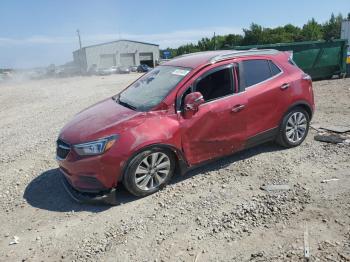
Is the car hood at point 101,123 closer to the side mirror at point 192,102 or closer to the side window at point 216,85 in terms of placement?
the side mirror at point 192,102

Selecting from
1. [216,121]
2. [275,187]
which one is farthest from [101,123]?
[275,187]

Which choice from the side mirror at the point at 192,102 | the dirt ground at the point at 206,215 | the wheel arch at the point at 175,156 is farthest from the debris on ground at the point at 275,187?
the side mirror at the point at 192,102

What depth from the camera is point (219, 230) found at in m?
3.58

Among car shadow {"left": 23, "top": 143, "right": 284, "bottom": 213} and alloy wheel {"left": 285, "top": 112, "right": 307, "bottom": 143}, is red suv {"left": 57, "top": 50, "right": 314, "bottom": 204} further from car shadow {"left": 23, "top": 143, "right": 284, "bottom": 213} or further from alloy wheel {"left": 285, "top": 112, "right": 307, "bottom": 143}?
car shadow {"left": 23, "top": 143, "right": 284, "bottom": 213}

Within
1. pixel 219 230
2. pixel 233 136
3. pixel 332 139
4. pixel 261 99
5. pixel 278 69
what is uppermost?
pixel 278 69

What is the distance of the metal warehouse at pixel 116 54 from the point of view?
65312mm

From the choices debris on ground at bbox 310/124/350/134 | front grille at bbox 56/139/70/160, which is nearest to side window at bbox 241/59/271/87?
debris on ground at bbox 310/124/350/134

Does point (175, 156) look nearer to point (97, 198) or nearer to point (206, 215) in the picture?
point (206, 215)

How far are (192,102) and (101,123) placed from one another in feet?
4.07

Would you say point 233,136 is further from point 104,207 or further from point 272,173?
point 104,207

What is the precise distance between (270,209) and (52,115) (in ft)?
28.0

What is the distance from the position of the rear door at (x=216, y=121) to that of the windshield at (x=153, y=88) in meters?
0.37

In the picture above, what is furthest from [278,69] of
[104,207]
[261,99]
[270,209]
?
[104,207]

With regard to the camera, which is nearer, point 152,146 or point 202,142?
point 152,146
